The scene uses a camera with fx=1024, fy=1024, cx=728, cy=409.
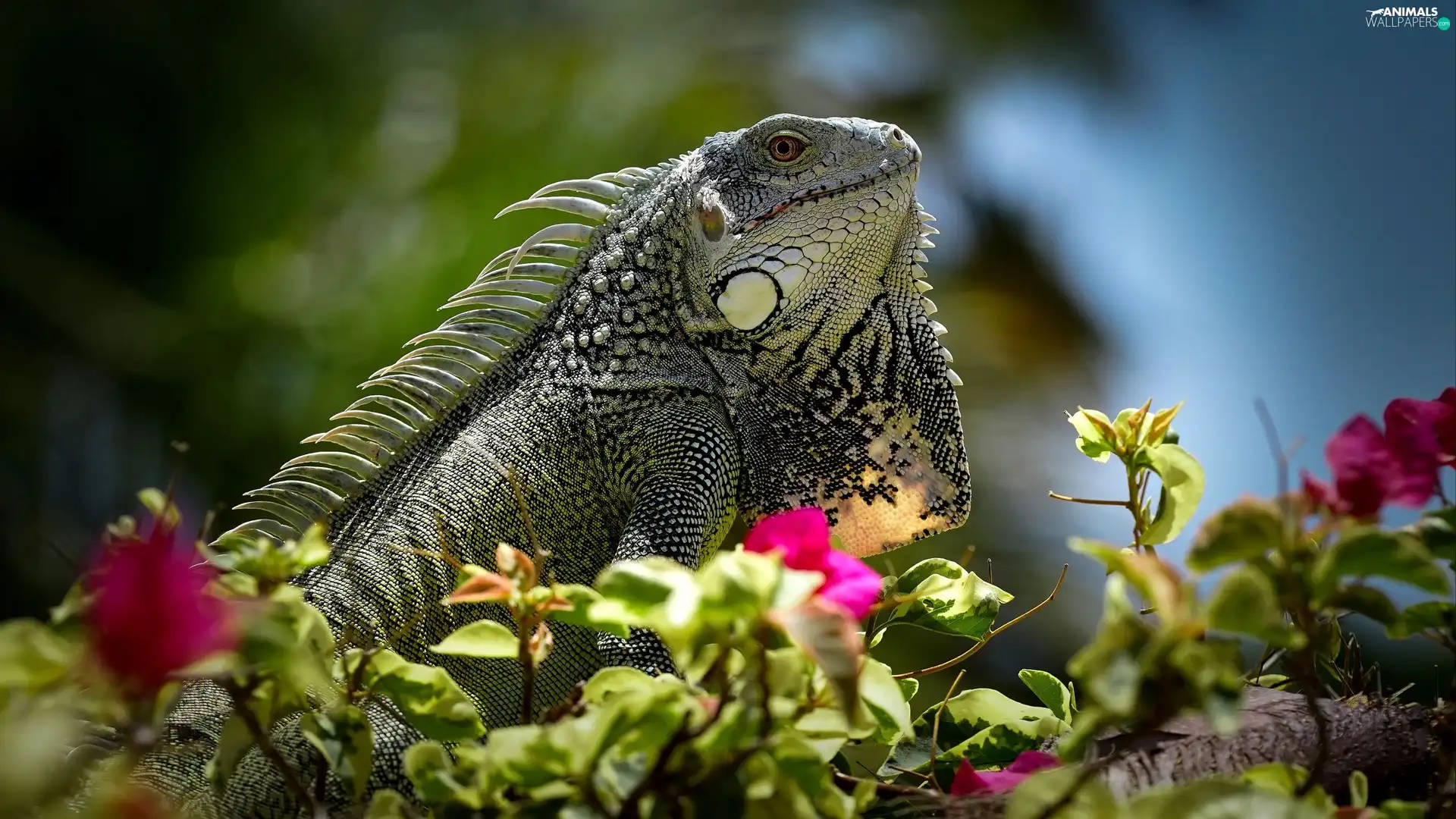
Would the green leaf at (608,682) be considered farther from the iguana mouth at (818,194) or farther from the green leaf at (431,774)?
the iguana mouth at (818,194)

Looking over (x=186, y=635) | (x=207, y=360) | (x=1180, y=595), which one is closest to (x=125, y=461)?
(x=207, y=360)

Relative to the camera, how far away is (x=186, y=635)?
60 centimetres

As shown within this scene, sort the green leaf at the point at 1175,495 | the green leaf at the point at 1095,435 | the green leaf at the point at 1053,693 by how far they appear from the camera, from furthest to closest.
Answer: the green leaf at the point at 1053,693
the green leaf at the point at 1095,435
the green leaf at the point at 1175,495

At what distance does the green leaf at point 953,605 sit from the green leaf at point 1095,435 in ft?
0.63

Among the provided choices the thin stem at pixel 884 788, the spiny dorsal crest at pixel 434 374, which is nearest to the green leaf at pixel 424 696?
the thin stem at pixel 884 788

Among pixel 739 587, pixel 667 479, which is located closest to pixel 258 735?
pixel 739 587

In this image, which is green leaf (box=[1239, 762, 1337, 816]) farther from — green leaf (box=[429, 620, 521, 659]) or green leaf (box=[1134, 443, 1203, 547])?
green leaf (box=[429, 620, 521, 659])

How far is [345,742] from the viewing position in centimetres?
81

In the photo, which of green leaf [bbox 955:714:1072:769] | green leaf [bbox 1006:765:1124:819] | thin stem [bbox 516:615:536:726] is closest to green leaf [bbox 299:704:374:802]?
thin stem [bbox 516:615:536:726]

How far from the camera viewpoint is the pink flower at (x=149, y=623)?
0.60 m

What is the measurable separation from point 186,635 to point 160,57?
4.14 meters

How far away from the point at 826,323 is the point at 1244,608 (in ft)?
3.31

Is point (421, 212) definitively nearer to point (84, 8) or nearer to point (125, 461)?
point (125, 461)

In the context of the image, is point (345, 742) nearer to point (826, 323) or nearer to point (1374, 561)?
point (1374, 561)
